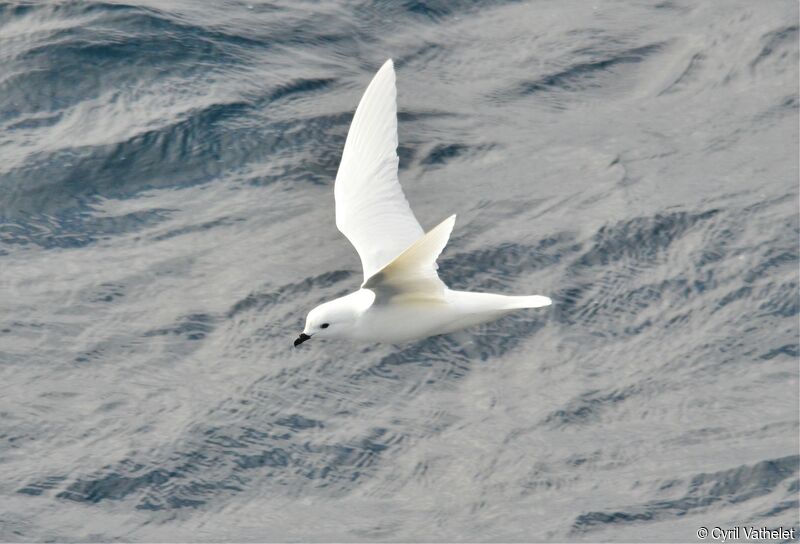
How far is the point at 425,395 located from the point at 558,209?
275 cm

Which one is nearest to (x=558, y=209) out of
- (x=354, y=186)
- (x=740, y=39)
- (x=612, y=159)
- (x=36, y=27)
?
(x=612, y=159)

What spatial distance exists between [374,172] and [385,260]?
1.08m

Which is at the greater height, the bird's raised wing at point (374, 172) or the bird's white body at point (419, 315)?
the bird's raised wing at point (374, 172)

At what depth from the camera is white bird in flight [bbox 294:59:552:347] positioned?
10.8 m

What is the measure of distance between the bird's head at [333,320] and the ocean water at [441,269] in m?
0.63

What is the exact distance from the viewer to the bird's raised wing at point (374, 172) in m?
12.4

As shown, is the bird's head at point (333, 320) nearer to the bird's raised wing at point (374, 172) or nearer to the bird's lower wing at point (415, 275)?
the bird's lower wing at point (415, 275)

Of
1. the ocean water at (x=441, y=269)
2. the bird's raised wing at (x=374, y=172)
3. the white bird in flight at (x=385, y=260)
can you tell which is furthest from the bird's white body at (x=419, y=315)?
the bird's raised wing at (x=374, y=172)

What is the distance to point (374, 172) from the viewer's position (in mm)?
12641

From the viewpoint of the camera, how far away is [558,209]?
1370 centimetres

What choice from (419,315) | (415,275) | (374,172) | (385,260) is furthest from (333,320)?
(374,172)

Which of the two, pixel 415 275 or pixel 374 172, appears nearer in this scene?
pixel 415 275

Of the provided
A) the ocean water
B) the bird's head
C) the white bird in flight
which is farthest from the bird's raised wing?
the bird's head

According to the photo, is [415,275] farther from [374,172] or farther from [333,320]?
[374,172]
